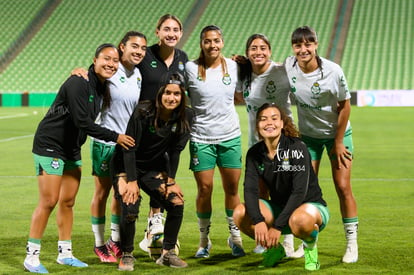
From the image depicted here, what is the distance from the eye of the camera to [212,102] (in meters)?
6.36

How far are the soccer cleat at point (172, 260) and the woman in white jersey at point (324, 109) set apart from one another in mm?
1348

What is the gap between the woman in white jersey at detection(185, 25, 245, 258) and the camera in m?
6.36

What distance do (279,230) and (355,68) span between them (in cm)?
2925

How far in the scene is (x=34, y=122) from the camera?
2275 centimetres

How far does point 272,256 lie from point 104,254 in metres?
1.43

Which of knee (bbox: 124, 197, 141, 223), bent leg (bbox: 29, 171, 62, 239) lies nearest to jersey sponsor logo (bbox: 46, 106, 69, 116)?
bent leg (bbox: 29, 171, 62, 239)

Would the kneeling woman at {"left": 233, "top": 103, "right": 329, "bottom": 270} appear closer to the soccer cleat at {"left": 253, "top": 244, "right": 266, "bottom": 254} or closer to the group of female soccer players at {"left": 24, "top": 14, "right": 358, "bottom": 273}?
the group of female soccer players at {"left": 24, "top": 14, "right": 358, "bottom": 273}

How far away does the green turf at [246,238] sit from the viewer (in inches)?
236

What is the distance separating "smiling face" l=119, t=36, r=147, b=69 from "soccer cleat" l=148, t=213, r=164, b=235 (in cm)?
148

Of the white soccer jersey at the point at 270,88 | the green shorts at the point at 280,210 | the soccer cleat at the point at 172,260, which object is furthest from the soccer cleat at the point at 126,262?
the white soccer jersey at the point at 270,88

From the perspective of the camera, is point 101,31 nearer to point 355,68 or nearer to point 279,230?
point 355,68

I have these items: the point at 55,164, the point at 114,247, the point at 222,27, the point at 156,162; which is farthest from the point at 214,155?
the point at 222,27

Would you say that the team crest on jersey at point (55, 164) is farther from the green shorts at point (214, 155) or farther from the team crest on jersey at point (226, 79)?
the team crest on jersey at point (226, 79)

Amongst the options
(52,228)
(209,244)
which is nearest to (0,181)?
(52,228)
